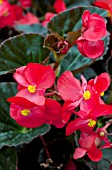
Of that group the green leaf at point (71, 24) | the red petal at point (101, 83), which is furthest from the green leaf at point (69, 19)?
the red petal at point (101, 83)

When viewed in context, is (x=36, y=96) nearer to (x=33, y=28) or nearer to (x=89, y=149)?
(x=89, y=149)

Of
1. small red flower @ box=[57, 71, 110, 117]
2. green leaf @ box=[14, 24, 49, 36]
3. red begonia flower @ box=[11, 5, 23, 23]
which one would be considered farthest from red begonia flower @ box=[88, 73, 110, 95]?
red begonia flower @ box=[11, 5, 23, 23]

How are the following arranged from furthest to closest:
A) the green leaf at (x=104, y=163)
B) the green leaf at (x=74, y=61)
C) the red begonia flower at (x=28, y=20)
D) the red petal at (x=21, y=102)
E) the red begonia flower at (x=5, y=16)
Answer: the red begonia flower at (x=28, y=20)
the red begonia flower at (x=5, y=16)
the green leaf at (x=74, y=61)
the green leaf at (x=104, y=163)
the red petal at (x=21, y=102)

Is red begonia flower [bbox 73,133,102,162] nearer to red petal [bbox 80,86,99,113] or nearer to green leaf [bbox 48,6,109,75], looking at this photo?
red petal [bbox 80,86,99,113]

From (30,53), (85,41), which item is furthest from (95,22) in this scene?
(30,53)

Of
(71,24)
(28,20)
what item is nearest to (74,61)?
(71,24)

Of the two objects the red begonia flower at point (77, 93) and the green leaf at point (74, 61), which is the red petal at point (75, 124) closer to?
the red begonia flower at point (77, 93)
